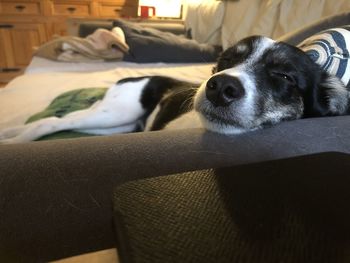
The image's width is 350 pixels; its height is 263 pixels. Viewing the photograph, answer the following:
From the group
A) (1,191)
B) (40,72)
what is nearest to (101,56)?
(40,72)

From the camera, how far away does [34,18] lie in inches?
183

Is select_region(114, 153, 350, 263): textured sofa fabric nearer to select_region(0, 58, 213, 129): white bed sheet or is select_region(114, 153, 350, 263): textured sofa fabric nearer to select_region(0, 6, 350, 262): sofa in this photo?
select_region(0, 6, 350, 262): sofa

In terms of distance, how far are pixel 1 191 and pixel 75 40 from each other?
2483 millimetres

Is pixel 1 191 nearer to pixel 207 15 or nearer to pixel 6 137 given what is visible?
pixel 6 137

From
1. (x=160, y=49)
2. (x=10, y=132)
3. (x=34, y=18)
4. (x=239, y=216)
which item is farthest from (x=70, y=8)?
(x=239, y=216)

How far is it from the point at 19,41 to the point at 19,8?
45cm

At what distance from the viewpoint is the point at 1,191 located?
0.54 metres

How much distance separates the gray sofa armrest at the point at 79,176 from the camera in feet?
1.80

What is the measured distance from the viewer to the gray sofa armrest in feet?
1.80

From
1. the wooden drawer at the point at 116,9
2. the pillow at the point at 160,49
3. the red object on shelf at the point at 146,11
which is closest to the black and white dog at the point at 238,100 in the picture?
the pillow at the point at 160,49

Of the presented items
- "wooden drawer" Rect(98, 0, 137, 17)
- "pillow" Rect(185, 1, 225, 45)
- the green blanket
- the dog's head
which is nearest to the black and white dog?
the dog's head

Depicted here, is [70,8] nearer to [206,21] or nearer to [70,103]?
[206,21]

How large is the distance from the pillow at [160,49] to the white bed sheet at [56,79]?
7cm

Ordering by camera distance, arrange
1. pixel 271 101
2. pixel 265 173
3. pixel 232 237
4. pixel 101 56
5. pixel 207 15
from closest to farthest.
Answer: pixel 232 237
pixel 265 173
pixel 271 101
pixel 101 56
pixel 207 15
